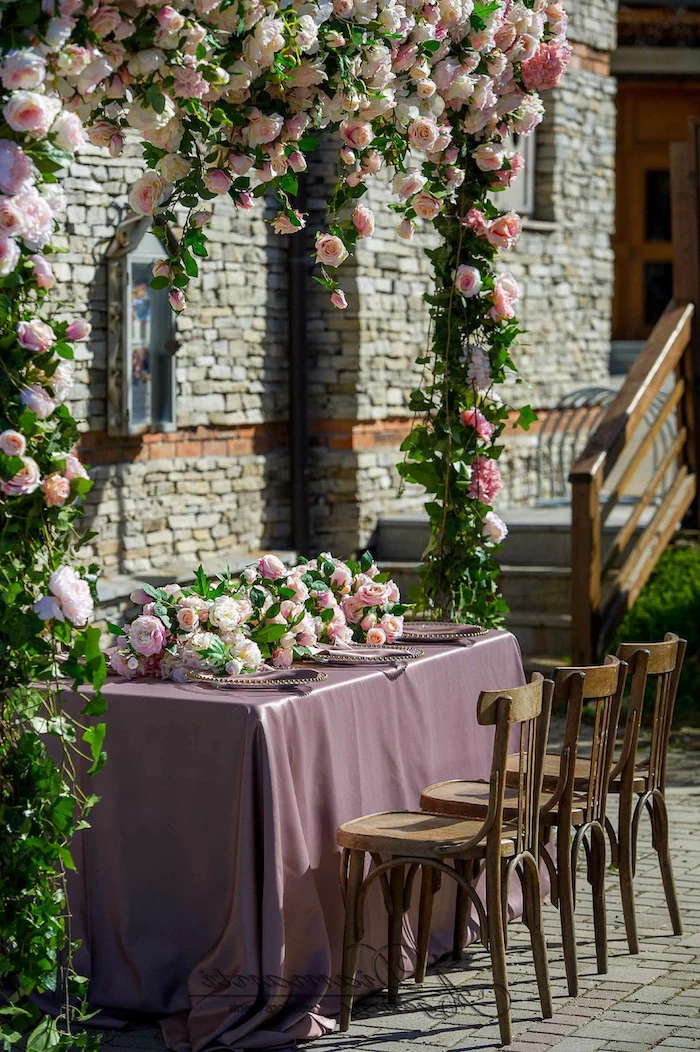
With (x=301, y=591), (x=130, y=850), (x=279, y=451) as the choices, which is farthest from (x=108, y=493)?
(x=130, y=850)

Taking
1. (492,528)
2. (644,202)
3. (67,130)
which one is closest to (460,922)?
(492,528)

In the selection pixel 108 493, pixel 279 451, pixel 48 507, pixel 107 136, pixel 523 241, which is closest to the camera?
pixel 48 507

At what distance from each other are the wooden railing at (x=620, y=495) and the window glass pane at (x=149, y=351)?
2321mm

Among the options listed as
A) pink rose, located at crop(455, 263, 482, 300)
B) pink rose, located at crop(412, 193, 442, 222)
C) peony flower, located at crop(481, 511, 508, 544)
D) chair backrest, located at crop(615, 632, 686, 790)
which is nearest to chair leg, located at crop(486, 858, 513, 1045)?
chair backrest, located at crop(615, 632, 686, 790)

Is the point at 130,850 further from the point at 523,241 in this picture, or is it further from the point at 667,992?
the point at 523,241

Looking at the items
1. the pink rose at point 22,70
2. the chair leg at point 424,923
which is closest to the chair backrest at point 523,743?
the chair leg at point 424,923

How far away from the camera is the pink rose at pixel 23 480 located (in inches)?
133

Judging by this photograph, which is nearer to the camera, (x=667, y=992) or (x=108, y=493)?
(x=667, y=992)

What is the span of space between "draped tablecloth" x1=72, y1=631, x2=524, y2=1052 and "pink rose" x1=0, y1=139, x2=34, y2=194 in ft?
5.01

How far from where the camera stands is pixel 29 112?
321 centimetres

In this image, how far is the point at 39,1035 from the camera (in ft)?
12.0

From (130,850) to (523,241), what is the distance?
8564 millimetres

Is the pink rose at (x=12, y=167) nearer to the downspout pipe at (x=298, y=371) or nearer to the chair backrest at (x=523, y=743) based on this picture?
the chair backrest at (x=523, y=743)

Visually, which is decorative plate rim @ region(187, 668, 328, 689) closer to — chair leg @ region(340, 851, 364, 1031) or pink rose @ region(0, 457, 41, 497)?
chair leg @ region(340, 851, 364, 1031)
